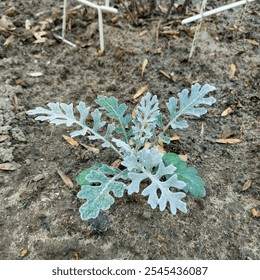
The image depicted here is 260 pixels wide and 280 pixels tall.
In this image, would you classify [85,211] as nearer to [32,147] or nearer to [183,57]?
[32,147]

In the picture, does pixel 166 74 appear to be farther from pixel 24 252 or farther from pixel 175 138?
pixel 24 252

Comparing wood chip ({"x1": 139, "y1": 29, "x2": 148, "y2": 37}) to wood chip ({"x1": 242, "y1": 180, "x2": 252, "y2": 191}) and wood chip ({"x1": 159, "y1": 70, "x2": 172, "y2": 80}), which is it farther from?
wood chip ({"x1": 242, "y1": 180, "x2": 252, "y2": 191})

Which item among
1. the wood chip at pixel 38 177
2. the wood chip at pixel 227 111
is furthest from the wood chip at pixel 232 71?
the wood chip at pixel 38 177

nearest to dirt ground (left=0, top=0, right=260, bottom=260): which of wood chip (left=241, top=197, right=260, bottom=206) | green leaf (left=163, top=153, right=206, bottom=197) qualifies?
wood chip (left=241, top=197, right=260, bottom=206)

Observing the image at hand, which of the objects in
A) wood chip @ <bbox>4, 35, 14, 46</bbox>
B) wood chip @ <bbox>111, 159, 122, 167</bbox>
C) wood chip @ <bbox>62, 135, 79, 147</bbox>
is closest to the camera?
wood chip @ <bbox>111, 159, 122, 167</bbox>

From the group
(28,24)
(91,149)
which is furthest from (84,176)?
(28,24)

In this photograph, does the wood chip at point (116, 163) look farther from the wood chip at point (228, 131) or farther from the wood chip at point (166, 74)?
the wood chip at point (166, 74)

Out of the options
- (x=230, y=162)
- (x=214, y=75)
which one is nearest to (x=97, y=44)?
(x=214, y=75)

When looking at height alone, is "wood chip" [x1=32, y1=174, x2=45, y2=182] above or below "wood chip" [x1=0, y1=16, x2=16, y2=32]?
below
